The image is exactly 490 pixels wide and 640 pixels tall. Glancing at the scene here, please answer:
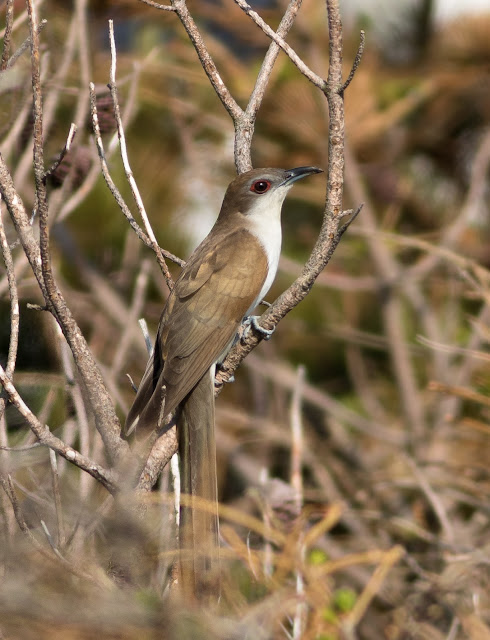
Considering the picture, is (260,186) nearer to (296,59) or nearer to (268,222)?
(268,222)

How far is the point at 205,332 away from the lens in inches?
139

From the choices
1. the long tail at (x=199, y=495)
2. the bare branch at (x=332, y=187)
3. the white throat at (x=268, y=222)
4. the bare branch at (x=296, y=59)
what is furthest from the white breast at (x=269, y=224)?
the bare branch at (x=296, y=59)

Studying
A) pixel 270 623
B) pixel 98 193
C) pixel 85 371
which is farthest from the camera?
pixel 98 193

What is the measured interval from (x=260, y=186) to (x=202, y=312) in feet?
2.95

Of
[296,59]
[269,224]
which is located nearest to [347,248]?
[269,224]

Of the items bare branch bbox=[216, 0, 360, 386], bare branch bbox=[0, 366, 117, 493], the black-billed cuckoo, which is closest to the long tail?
the black-billed cuckoo

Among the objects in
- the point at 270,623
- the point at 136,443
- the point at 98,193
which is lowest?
the point at 270,623

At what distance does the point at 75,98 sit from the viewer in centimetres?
488

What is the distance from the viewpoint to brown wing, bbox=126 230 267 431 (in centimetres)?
326

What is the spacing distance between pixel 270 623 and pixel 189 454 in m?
1.33

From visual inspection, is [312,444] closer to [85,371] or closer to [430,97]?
[430,97]

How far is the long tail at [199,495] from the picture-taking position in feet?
7.95

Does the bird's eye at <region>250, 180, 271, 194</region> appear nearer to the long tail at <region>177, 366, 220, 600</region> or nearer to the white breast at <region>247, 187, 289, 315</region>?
the white breast at <region>247, 187, 289, 315</region>

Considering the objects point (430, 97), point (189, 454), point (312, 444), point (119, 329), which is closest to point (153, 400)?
point (189, 454)
